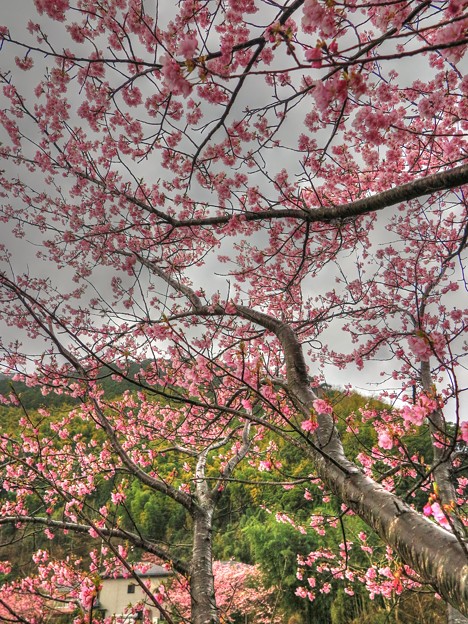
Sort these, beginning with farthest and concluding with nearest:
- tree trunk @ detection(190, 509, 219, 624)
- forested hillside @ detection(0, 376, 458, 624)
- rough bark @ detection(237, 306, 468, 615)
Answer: forested hillside @ detection(0, 376, 458, 624)
tree trunk @ detection(190, 509, 219, 624)
rough bark @ detection(237, 306, 468, 615)

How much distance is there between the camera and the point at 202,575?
3627mm

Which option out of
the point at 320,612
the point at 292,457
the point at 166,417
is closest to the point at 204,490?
the point at 166,417

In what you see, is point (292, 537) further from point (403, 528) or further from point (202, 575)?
point (403, 528)

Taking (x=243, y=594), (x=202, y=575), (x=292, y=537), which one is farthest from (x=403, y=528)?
(x=243, y=594)

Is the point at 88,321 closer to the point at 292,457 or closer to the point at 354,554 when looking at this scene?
the point at 354,554

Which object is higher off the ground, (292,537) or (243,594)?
(292,537)

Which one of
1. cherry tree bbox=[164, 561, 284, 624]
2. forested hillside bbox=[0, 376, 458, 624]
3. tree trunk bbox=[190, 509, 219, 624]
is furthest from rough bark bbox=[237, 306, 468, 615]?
cherry tree bbox=[164, 561, 284, 624]

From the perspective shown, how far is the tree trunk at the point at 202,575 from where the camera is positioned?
3.19m

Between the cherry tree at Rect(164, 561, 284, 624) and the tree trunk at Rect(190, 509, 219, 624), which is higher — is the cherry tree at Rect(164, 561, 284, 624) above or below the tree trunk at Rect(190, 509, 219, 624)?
below

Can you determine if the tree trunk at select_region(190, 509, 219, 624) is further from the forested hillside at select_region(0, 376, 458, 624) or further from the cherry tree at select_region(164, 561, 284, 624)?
the cherry tree at select_region(164, 561, 284, 624)

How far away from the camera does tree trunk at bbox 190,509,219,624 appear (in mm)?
3193

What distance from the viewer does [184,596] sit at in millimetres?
12078

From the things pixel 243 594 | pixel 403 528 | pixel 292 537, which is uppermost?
pixel 403 528

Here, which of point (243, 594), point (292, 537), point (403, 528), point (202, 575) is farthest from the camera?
point (243, 594)
